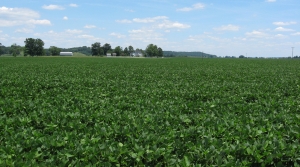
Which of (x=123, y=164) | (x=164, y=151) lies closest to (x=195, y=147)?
(x=164, y=151)

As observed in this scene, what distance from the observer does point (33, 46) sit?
134750mm

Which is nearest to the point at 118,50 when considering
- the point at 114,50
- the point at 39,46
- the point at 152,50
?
the point at 114,50

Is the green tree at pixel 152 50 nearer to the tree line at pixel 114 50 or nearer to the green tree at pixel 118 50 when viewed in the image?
the tree line at pixel 114 50

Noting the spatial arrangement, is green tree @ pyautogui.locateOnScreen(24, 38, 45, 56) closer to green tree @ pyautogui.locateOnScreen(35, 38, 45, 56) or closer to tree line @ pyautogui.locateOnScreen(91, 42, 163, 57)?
green tree @ pyautogui.locateOnScreen(35, 38, 45, 56)

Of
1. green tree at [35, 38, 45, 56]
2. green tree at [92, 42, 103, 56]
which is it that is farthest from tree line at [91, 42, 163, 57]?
green tree at [35, 38, 45, 56]

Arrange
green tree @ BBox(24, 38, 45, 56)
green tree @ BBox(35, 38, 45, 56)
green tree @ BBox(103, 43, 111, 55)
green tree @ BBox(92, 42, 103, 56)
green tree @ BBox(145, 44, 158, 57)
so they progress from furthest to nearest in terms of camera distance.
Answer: green tree @ BBox(103, 43, 111, 55), green tree @ BBox(145, 44, 158, 57), green tree @ BBox(92, 42, 103, 56), green tree @ BBox(35, 38, 45, 56), green tree @ BBox(24, 38, 45, 56)

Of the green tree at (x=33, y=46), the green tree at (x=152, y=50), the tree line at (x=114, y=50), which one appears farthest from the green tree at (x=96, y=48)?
the green tree at (x=33, y=46)

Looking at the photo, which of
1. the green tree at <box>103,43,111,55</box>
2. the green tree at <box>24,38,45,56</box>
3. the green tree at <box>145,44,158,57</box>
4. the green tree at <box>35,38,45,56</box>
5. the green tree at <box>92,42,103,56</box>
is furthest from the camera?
the green tree at <box>103,43,111,55</box>

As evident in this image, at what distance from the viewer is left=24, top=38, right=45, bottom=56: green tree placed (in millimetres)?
134125

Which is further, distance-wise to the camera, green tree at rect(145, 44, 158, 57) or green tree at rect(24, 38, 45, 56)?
green tree at rect(145, 44, 158, 57)

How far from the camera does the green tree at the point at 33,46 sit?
134125 mm

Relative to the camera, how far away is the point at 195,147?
A: 4355 millimetres

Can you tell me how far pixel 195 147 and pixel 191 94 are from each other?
6640 mm

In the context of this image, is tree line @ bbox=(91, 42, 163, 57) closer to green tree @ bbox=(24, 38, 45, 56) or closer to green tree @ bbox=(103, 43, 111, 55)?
green tree @ bbox=(103, 43, 111, 55)
